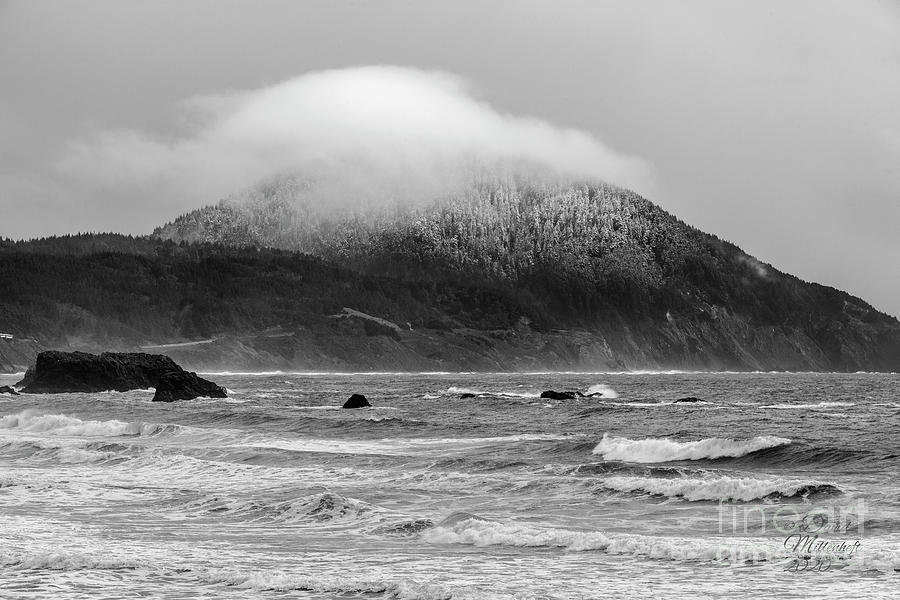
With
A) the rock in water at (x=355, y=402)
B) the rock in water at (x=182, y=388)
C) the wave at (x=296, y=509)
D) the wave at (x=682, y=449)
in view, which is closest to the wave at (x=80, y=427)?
the rock in water at (x=355, y=402)

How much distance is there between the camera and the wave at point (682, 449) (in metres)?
37.6

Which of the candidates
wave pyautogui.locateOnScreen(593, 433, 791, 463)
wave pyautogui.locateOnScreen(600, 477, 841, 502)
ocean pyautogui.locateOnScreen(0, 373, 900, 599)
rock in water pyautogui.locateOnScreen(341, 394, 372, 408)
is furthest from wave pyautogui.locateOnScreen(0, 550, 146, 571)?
rock in water pyautogui.locateOnScreen(341, 394, 372, 408)

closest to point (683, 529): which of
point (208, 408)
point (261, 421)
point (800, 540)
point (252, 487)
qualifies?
point (800, 540)

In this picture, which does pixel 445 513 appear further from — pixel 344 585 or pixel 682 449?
pixel 682 449

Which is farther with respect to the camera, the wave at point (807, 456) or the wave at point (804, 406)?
the wave at point (804, 406)

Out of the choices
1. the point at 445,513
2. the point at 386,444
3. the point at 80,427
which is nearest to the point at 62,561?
the point at 445,513

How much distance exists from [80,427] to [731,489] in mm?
34358

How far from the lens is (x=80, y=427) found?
169 feet

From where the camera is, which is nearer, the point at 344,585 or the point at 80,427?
the point at 344,585

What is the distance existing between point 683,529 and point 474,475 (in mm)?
10161

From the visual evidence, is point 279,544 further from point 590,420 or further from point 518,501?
point 590,420

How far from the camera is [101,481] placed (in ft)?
105

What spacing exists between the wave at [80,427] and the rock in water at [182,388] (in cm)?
2556
